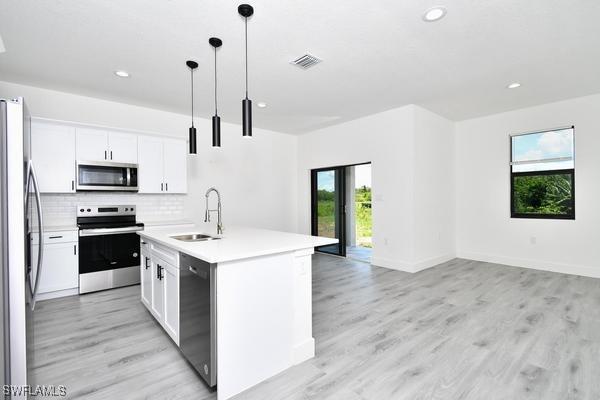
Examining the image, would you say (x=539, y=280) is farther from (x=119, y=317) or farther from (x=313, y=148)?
(x=119, y=317)

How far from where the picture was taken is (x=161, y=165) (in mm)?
4445

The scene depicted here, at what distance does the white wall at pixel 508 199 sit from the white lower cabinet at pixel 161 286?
5359 mm

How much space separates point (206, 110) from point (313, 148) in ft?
8.11

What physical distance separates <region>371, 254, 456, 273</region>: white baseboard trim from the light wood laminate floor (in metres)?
0.74

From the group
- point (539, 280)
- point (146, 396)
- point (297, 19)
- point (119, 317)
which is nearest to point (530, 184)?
point (539, 280)

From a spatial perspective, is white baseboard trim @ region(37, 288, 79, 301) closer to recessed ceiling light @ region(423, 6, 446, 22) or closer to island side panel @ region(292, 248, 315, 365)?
island side panel @ region(292, 248, 315, 365)

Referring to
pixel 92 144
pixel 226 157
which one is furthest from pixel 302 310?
pixel 226 157

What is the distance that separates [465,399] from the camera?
172 cm

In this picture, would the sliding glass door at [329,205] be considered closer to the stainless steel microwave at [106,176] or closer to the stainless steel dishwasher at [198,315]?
the stainless steel microwave at [106,176]

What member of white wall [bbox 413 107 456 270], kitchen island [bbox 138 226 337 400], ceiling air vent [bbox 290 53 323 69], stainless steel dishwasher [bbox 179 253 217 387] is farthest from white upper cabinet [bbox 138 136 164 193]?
white wall [bbox 413 107 456 270]

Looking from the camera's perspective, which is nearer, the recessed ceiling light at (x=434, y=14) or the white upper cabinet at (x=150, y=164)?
the recessed ceiling light at (x=434, y=14)

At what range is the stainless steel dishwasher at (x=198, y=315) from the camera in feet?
5.65

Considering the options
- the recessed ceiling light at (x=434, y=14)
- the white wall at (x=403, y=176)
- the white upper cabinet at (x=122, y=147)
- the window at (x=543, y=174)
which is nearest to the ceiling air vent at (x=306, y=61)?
the recessed ceiling light at (x=434, y=14)

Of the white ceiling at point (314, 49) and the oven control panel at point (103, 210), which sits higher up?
the white ceiling at point (314, 49)
